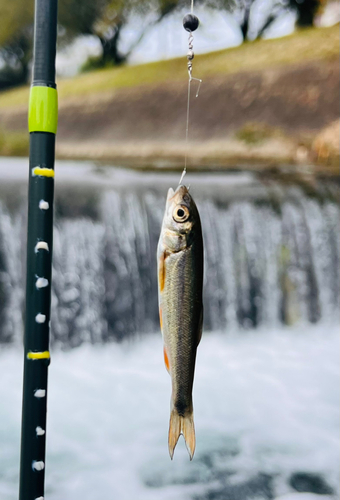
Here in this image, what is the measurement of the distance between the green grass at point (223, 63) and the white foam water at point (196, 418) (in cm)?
827

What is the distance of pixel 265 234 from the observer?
814 centimetres

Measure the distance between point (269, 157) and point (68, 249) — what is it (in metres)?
6.44

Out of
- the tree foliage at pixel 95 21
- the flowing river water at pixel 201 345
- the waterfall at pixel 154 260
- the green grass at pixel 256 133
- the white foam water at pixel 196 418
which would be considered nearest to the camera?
the white foam water at pixel 196 418

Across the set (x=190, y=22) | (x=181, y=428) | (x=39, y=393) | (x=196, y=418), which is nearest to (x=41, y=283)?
(x=39, y=393)

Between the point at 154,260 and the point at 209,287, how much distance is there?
95 centimetres

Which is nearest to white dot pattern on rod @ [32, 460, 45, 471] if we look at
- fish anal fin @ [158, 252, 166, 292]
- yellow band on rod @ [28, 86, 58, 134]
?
fish anal fin @ [158, 252, 166, 292]

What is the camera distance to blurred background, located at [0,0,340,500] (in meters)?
4.66

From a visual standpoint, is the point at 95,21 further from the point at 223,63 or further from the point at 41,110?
the point at 41,110

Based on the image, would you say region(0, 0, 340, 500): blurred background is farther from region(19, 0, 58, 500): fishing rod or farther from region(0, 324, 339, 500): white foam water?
region(19, 0, 58, 500): fishing rod

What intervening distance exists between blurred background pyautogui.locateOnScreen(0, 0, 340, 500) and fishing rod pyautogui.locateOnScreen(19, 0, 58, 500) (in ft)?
6.35

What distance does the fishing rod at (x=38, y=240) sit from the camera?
2.39 m

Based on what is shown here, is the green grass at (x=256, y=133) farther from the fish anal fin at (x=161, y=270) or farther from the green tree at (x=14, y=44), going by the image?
the green tree at (x=14, y=44)

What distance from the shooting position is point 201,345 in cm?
735

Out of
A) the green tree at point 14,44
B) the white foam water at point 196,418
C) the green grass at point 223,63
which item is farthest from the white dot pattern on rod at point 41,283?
the green tree at point 14,44
